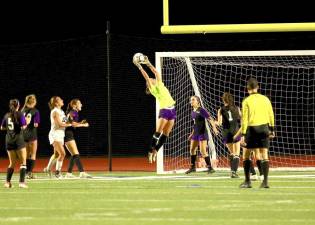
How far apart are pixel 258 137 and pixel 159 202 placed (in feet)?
9.48

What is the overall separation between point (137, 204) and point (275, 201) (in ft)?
6.10

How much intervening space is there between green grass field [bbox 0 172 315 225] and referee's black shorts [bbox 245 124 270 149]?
73 centimetres

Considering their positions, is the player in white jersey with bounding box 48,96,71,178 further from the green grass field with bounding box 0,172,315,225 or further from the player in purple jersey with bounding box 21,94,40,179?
the green grass field with bounding box 0,172,315,225

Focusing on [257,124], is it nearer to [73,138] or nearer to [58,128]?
[73,138]

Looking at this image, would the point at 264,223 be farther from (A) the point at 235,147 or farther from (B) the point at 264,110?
(A) the point at 235,147

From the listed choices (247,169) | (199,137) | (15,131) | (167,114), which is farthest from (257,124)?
(199,137)

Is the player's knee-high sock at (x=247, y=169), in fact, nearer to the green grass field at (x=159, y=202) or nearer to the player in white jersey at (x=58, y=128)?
the green grass field at (x=159, y=202)

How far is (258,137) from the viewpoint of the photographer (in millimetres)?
13555

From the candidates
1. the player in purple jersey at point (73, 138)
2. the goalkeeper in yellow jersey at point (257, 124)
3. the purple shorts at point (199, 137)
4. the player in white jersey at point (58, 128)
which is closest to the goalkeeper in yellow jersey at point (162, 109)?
the player in purple jersey at point (73, 138)

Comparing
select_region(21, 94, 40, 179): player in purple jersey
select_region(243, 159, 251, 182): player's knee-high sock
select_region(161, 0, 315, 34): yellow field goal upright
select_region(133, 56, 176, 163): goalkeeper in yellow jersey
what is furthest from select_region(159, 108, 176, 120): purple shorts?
select_region(243, 159, 251, 182): player's knee-high sock

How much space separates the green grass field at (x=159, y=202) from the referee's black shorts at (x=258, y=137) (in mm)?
727

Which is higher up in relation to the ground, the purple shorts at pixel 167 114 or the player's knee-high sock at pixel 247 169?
the purple shorts at pixel 167 114

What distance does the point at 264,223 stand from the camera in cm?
872

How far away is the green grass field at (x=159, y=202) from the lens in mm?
9289
